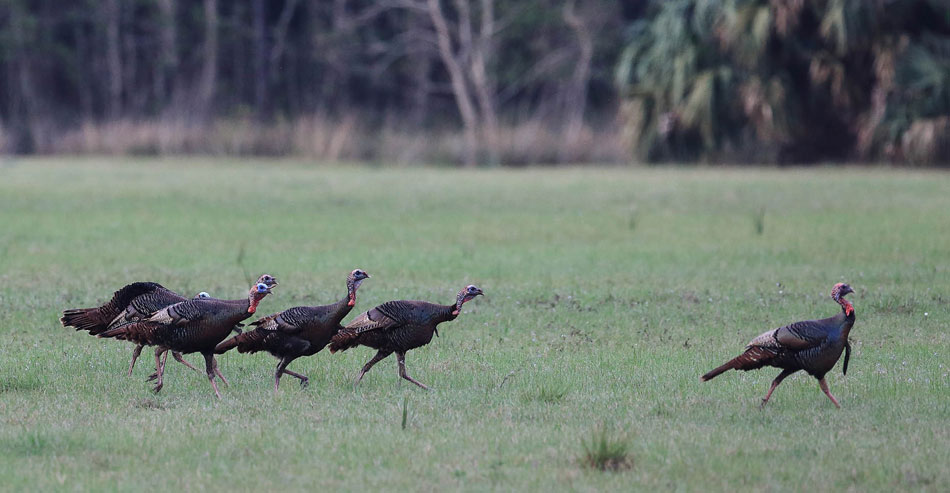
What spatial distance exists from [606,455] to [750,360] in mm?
1594

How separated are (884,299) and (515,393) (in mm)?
5116

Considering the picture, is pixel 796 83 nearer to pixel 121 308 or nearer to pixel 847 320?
pixel 847 320

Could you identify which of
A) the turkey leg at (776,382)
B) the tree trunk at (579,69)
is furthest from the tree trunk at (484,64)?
the turkey leg at (776,382)

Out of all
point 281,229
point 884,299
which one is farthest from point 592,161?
point 884,299

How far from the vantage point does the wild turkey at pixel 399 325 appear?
8.19 m

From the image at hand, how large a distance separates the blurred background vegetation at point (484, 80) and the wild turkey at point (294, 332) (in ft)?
78.7

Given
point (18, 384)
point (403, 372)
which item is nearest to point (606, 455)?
point (403, 372)

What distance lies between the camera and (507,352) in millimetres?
9695

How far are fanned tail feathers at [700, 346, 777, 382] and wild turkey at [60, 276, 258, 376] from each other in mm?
3384

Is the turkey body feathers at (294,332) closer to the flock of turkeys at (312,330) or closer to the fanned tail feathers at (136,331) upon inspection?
the flock of turkeys at (312,330)

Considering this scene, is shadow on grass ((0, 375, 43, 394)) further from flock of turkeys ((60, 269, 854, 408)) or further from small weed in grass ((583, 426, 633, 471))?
small weed in grass ((583, 426, 633, 471))

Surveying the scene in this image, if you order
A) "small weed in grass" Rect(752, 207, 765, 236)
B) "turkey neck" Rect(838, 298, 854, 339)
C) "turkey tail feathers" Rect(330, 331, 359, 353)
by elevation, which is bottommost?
"small weed in grass" Rect(752, 207, 765, 236)

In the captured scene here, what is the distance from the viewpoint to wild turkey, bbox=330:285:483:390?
8188mm

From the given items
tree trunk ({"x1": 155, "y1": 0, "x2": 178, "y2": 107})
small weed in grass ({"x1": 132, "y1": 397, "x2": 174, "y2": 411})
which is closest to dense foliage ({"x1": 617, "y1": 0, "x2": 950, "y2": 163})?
tree trunk ({"x1": 155, "y1": 0, "x2": 178, "y2": 107})
